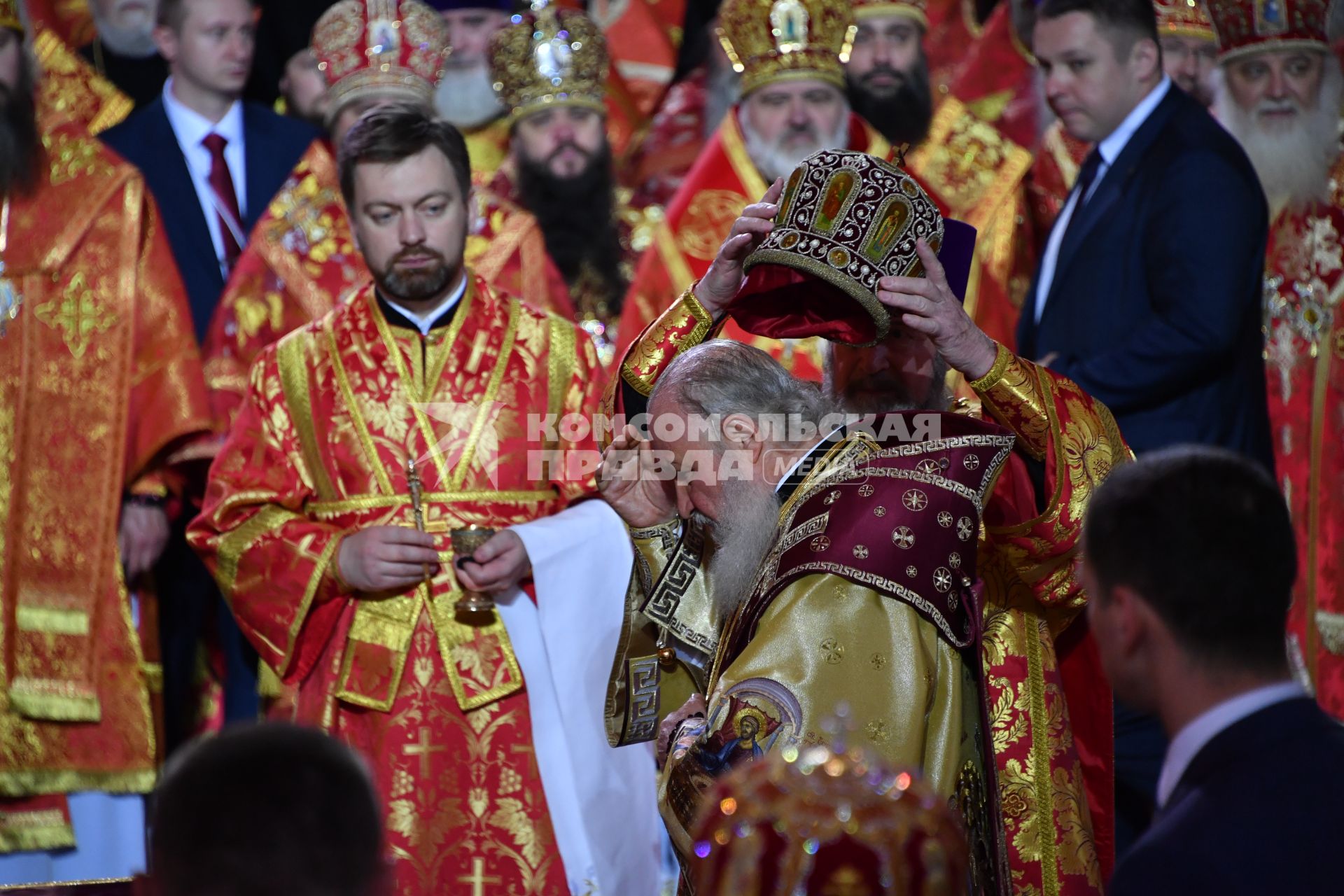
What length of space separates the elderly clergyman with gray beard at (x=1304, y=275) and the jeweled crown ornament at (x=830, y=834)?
14.1ft

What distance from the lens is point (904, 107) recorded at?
24.4 ft

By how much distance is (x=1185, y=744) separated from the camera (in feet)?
7.11

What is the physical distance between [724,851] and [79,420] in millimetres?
3831

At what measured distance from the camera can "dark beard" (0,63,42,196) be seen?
5.35 metres

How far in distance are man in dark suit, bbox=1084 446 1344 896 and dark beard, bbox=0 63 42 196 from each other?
415cm

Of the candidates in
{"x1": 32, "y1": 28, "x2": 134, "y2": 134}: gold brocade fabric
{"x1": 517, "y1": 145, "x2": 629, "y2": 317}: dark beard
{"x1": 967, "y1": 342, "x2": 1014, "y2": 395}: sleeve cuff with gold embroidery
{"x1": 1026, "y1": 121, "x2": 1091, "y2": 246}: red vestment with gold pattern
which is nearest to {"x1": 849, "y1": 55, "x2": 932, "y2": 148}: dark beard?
{"x1": 1026, "y1": 121, "x2": 1091, "y2": 246}: red vestment with gold pattern

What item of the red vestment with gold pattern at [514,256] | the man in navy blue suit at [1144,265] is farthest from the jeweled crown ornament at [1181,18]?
the red vestment with gold pattern at [514,256]

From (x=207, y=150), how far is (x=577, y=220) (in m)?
1.54

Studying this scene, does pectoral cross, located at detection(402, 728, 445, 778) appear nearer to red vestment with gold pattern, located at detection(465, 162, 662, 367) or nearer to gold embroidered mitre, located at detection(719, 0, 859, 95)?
red vestment with gold pattern, located at detection(465, 162, 662, 367)

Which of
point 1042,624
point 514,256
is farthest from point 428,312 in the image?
point 1042,624

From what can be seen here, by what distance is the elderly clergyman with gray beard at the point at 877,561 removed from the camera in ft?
9.32

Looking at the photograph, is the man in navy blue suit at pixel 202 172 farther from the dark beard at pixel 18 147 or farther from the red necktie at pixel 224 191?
the dark beard at pixel 18 147

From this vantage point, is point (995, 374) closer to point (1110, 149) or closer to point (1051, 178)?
point (1110, 149)

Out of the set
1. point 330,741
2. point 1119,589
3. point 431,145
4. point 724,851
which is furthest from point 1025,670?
point 431,145
